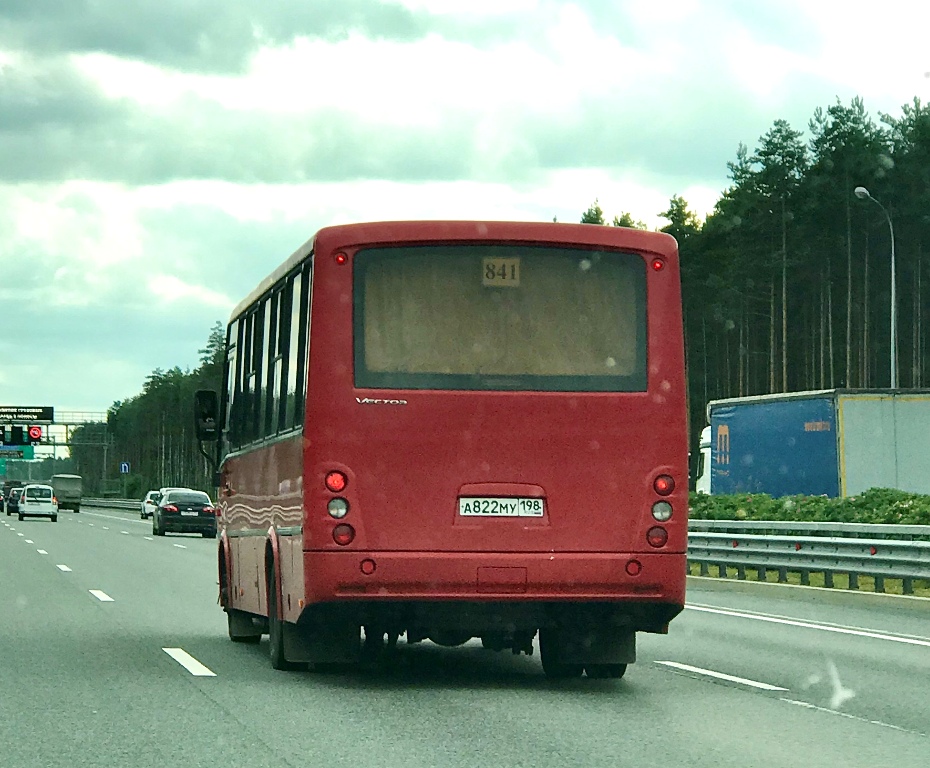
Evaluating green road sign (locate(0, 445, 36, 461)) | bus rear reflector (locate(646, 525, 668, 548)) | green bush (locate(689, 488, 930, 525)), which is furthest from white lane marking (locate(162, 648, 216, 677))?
green road sign (locate(0, 445, 36, 461))

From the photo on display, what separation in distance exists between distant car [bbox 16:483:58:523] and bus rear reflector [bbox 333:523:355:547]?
214ft

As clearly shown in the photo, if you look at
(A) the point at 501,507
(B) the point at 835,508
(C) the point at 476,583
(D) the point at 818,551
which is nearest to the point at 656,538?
(A) the point at 501,507

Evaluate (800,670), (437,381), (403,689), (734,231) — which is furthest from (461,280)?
(734,231)

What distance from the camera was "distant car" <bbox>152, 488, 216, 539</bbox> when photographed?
51.9 metres

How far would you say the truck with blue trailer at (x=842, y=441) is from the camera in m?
28.6

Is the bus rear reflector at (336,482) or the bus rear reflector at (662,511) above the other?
the bus rear reflector at (336,482)

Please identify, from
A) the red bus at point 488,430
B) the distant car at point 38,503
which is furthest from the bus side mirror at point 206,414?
the distant car at point 38,503

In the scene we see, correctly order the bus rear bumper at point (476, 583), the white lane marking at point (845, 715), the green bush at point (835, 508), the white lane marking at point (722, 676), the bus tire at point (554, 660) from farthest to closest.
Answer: the green bush at point (835, 508) → the bus tire at point (554, 660) → the white lane marking at point (722, 676) → the bus rear bumper at point (476, 583) → the white lane marking at point (845, 715)

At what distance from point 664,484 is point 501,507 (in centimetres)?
105

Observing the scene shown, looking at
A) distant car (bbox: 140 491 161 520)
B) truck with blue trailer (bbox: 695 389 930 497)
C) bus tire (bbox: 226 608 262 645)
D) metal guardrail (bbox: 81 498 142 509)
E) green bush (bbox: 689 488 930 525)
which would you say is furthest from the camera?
metal guardrail (bbox: 81 498 142 509)

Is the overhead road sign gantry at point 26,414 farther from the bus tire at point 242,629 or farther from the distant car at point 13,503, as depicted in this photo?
the bus tire at point 242,629

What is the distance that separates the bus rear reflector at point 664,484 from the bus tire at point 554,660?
1.52 meters

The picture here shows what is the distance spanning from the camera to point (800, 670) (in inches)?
519

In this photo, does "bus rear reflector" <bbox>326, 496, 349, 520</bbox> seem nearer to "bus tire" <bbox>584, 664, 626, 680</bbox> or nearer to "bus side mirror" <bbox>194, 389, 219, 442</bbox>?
"bus tire" <bbox>584, 664, 626, 680</bbox>
